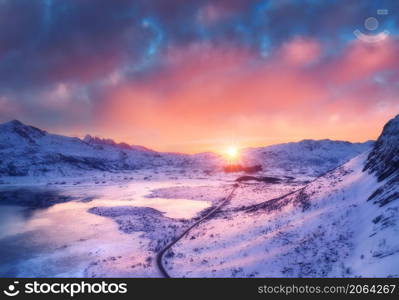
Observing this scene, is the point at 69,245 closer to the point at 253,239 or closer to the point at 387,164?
the point at 253,239

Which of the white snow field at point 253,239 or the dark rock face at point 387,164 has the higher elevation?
the dark rock face at point 387,164

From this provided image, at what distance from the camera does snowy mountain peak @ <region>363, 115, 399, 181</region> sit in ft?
67.5

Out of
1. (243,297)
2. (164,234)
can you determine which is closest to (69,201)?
(164,234)

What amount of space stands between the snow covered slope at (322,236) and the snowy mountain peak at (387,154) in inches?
1.3

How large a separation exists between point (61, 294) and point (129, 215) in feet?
106

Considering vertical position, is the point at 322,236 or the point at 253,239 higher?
the point at 322,236

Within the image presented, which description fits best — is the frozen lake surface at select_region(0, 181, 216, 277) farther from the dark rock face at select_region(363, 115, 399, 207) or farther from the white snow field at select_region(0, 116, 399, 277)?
the dark rock face at select_region(363, 115, 399, 207)

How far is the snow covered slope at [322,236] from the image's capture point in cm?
1470

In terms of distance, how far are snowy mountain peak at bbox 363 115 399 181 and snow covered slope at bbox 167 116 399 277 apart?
3 cm

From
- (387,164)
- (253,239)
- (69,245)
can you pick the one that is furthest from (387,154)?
(69,245)

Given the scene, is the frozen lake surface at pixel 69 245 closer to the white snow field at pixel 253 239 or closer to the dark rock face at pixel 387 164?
the white snow field at pixel 253 239

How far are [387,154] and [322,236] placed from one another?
9.08 metres

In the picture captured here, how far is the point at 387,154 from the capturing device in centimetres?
2273

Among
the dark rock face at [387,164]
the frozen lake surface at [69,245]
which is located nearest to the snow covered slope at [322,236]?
the dark rock face at [387,164]
